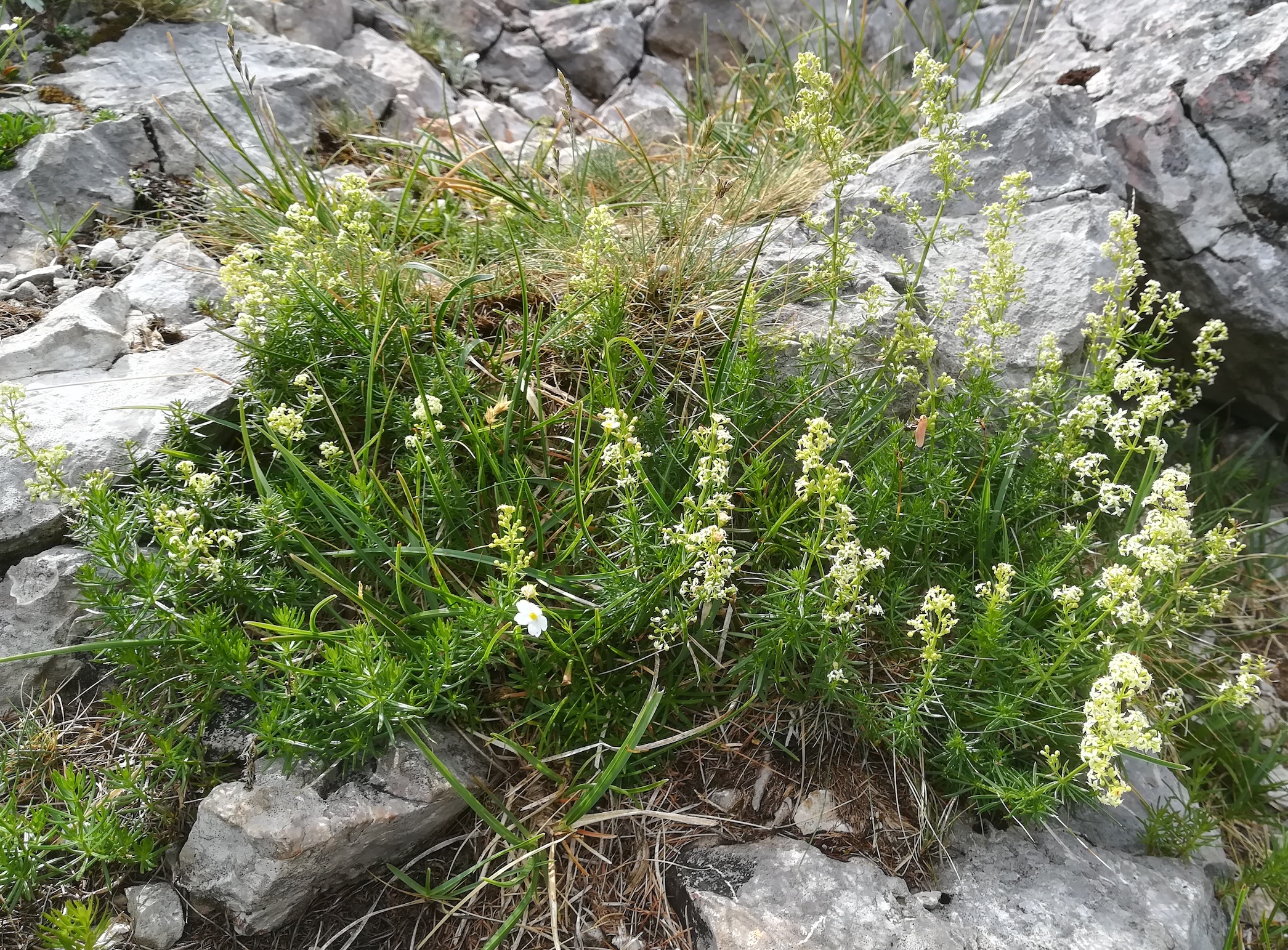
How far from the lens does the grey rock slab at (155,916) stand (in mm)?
2193

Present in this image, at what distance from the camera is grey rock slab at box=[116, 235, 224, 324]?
359 centimetres

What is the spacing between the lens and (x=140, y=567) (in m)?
2.31

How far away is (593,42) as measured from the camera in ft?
25.8

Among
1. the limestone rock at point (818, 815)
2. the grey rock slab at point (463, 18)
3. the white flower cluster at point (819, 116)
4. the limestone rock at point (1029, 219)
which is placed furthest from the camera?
the grey rock slab at point (463, 18)

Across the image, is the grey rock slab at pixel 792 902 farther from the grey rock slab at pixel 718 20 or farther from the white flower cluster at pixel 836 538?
the grey rock slab at pixel 718 20

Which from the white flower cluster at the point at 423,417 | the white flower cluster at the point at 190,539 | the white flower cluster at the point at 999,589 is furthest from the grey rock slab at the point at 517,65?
the white flower cluster at the point at 999,589

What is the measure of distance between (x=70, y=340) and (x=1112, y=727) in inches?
158

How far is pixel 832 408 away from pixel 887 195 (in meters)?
0.84

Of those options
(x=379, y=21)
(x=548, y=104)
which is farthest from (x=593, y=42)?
(x=379, y=21)

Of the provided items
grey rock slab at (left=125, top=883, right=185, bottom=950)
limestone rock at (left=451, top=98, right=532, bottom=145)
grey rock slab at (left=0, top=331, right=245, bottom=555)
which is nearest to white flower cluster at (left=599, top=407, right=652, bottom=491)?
grey rock slab at (left=0, top=331, right=245, bottom=555)

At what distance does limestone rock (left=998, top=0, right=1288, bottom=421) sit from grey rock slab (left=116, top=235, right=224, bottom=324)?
15.5 ft

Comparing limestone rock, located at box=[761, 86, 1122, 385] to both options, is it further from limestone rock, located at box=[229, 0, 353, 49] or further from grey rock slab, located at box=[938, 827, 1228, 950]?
limestone rock, located at box=[229, 0, 353, 49]

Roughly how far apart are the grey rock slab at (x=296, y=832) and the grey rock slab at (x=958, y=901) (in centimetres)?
86

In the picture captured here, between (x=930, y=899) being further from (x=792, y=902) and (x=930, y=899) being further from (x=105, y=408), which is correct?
(x=105, y=408)
